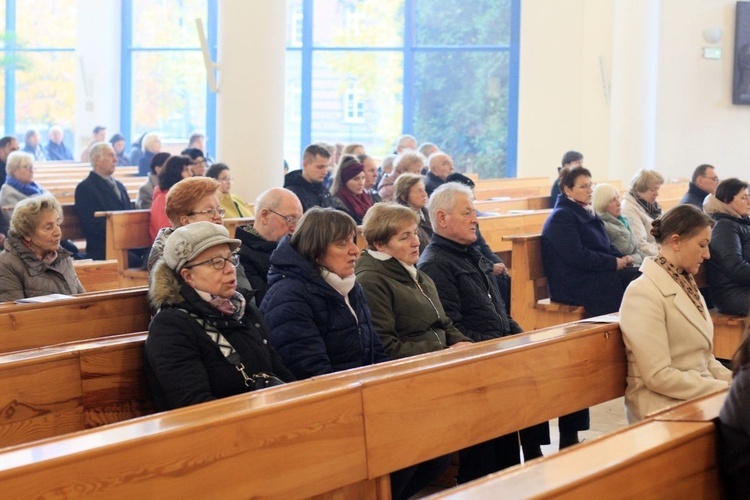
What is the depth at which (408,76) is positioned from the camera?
16969 mm

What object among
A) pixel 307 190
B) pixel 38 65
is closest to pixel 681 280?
pixel 307 190

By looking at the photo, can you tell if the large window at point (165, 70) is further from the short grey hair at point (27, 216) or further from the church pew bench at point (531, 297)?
the short grey hair at point (27, 216)

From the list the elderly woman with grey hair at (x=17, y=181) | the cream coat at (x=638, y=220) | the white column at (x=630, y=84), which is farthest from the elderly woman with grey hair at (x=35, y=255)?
the white column at (x=630, y=84)

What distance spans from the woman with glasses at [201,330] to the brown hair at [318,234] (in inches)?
15.3

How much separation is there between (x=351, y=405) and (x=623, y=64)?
38.4 feet

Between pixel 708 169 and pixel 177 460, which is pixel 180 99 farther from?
pixel 177 460

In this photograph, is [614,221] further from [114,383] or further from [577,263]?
[114,383]

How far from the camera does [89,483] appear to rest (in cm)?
203

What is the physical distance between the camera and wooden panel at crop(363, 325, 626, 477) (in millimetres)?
2707

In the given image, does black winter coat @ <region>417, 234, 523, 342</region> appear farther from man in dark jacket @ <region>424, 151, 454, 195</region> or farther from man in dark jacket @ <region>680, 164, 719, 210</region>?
man in dark jacket @ <region>680, 164, 719, 210</region>

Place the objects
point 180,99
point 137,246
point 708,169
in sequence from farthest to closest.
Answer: point 180,99
point 708,169
point 137,246

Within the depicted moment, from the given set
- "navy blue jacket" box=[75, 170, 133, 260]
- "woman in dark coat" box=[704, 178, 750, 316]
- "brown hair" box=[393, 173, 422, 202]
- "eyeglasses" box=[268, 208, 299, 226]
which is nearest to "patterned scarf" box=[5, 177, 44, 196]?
"navy blue jacket" box=[75, 170, 133, 260]

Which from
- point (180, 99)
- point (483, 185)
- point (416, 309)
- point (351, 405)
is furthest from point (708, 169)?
point (180, 99)

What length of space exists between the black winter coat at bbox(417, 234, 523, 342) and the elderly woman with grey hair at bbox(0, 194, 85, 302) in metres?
1.59
